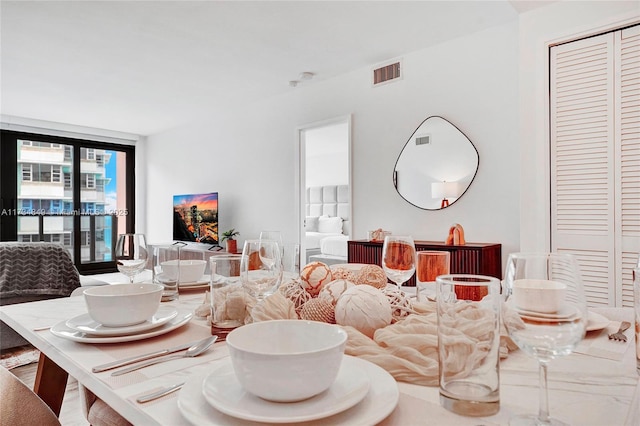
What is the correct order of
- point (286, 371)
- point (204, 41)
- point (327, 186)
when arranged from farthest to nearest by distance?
1. point (327, 186)
2. point (204, 41)
3. point (286, 371)

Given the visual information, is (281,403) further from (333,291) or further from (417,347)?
(333,291)

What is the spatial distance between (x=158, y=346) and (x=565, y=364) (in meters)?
0.74

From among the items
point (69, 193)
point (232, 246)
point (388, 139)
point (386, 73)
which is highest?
point (386, 73)

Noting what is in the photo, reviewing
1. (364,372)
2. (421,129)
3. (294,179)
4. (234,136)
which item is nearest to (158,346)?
(364,372)

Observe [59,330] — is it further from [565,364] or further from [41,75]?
[41,75]

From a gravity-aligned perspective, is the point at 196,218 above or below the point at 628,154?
below

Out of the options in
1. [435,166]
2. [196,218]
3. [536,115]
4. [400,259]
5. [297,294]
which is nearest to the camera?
[297,294]

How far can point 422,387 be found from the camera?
0.61 meters

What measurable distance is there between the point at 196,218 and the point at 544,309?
5504 mm

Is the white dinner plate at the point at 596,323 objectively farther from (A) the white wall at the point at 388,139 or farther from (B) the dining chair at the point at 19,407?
(A) the white wall at the point at 388,139

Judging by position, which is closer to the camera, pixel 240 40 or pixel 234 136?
pixel 240 40

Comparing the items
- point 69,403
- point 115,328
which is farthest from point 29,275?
point 115,328

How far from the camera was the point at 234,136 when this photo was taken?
530 centimetres

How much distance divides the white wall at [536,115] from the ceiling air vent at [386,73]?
1.21 meters
